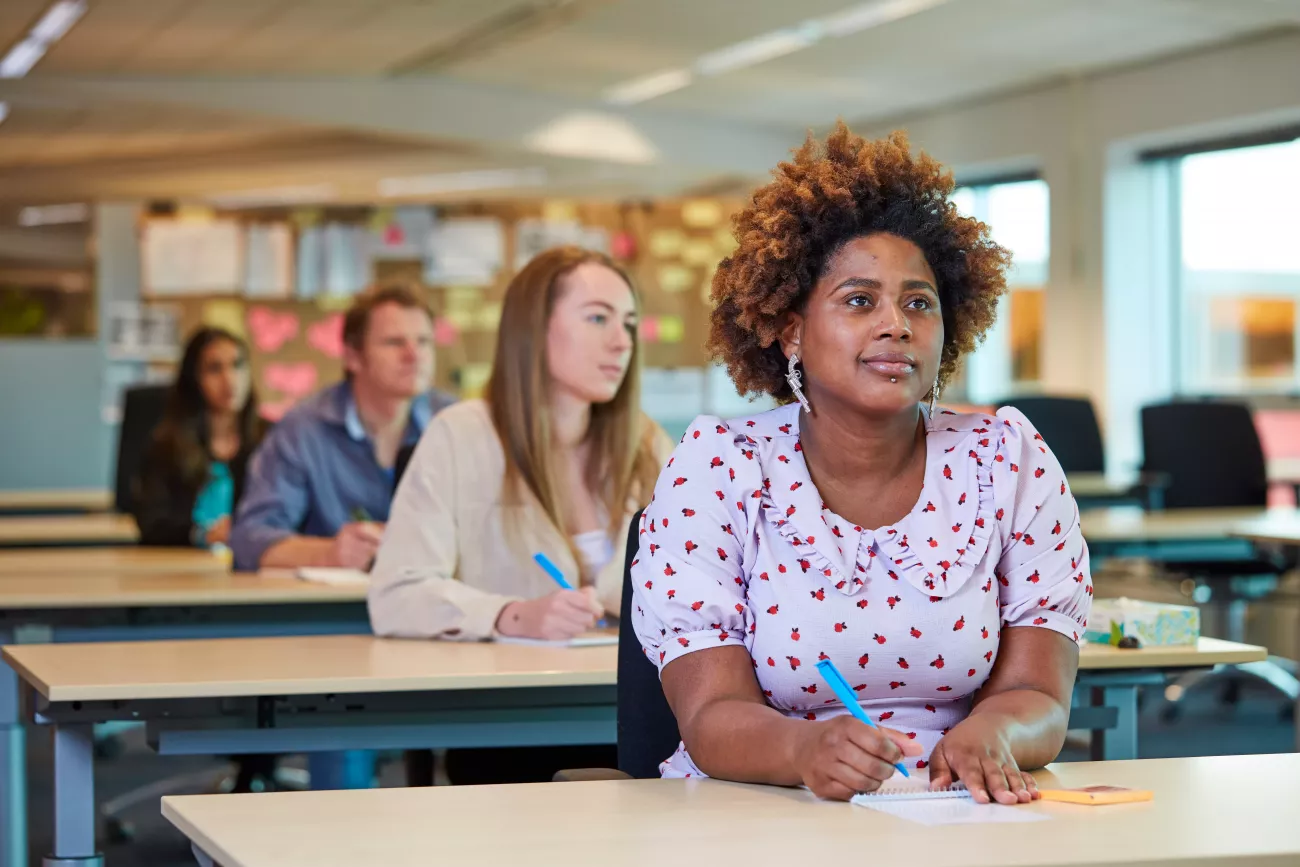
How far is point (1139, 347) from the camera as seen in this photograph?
8.91 meters

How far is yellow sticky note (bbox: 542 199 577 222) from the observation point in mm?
Result: 8789

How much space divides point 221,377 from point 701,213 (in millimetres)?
4486

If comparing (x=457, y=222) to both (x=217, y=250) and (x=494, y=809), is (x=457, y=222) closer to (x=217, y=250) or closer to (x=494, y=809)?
(x=217, y=250)

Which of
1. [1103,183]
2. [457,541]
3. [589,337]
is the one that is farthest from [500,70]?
[457,541]

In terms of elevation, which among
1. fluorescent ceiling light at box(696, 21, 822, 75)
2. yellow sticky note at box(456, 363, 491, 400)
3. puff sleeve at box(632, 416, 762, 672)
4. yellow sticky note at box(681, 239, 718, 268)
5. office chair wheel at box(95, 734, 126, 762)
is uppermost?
fluorescent ceiling light at box(696, 21, 822, 75)

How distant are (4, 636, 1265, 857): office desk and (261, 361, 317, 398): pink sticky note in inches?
235

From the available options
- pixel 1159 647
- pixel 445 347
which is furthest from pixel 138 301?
pixel 1159 647

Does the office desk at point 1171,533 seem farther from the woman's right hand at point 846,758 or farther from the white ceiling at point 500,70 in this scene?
the woman's right hand at point 846,758

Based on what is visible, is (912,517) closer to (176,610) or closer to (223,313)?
(176,610)

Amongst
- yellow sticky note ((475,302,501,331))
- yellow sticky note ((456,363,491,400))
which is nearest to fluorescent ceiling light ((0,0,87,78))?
yellow sticky note ((475,302,501,331))

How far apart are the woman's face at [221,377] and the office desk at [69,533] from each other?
0.59 metres

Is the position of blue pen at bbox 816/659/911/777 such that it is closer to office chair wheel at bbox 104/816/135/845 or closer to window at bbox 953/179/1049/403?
office chair wheel at bbox 104/816/135/845

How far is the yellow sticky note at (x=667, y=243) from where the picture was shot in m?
8.97

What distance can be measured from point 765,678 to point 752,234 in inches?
20.1
